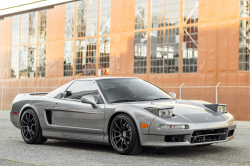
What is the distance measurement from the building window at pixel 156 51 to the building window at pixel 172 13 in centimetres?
85

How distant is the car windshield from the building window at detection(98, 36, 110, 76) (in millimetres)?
20952

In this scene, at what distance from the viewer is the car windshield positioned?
6.78 m

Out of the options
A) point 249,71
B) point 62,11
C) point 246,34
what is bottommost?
point 249,71

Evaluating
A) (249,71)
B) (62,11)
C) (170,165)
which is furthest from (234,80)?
(170,165)

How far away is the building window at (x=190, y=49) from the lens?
23.4 m

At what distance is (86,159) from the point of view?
231 inches

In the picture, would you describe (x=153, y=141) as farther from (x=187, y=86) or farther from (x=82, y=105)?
(x=187, y=86)

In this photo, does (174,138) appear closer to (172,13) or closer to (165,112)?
(165,112)

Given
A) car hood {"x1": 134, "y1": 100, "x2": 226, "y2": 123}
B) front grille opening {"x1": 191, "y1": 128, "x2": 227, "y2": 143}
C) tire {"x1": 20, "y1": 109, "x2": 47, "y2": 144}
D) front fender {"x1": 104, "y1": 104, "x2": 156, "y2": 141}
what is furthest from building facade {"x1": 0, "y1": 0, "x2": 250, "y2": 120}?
front fender {"x1": 104, "y1": 104, "x2": 156, "y2": 141}

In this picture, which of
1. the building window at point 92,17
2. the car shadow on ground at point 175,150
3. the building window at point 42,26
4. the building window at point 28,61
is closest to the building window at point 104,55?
the building window at point 92,17

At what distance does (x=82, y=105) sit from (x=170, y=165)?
2.27 metres

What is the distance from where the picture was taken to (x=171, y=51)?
24453mm

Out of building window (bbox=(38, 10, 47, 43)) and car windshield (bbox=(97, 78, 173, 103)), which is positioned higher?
building window (bbox=(38, 10, 47, 43))

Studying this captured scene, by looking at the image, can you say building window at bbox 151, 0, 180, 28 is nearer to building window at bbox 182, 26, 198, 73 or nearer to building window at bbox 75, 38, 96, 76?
building window at bbox 182, 26, 198, 73
